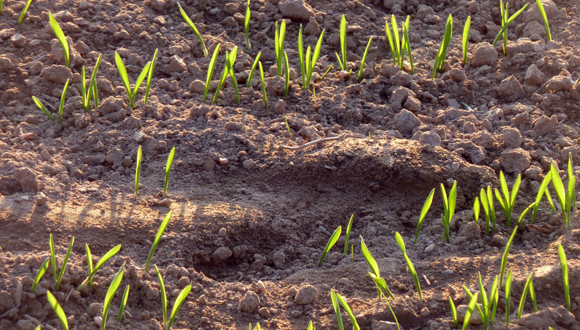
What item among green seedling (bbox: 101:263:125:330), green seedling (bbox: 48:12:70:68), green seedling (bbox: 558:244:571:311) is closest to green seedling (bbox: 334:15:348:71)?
green seedling (bbox: 48:12:70:68)

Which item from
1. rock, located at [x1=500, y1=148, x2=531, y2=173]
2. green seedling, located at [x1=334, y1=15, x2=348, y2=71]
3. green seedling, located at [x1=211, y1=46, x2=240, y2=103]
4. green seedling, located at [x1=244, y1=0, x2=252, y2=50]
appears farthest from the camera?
green seedling, located at [x1=244, y1=0, x2=252, y2=50]

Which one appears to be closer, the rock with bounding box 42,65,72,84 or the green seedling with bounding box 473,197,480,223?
the green seedling with bounding box 473,197,480,223

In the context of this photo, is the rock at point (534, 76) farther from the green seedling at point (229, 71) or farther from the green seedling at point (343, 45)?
the green seedling at point (229, 71)

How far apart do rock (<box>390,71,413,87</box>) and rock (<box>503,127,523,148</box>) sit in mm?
495

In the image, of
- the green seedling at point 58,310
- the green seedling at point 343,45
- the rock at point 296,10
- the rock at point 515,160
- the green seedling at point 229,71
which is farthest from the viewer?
the rock at point 296,10

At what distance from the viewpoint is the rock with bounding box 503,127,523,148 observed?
203 centimetres

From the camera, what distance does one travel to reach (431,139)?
6.64 feet

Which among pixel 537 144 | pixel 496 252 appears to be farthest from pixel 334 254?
pixel 537 144

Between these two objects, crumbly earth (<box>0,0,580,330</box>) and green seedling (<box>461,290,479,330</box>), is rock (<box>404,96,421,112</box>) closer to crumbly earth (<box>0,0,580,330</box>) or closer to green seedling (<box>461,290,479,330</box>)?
crumbly earth (<box>0,0,580,330</box>)

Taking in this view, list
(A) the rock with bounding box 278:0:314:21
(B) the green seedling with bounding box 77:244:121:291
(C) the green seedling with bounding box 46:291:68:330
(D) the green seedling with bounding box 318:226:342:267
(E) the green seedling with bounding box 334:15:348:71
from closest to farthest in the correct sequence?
(C) the green seedling with bounding box 46:291:68:330
(B) the green seedling with bounding box 77:244:121:291
(D) the green seedling with bounding box 318:226:342:267
(E) the green seedling with bounding box 334:15:348:71
(A) the rock with bounding box 278:0:314:21

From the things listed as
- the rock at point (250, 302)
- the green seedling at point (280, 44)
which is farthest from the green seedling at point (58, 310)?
the green seedling at point (280, 44)

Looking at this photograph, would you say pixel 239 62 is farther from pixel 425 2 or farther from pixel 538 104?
pixel 538 104

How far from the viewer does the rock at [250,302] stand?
1517mm

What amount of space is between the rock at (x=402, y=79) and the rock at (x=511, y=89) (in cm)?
39
